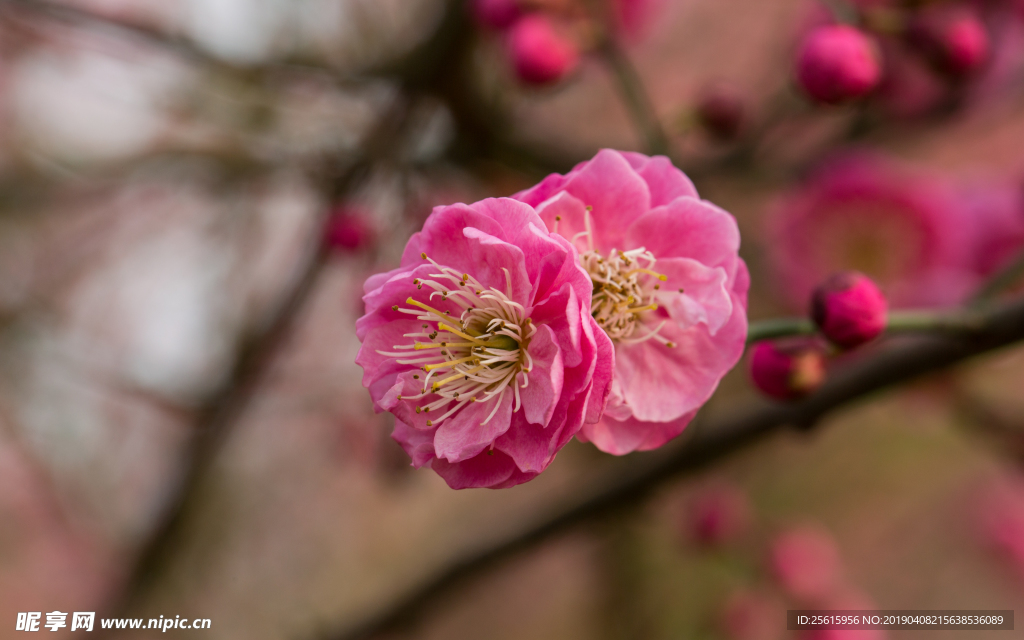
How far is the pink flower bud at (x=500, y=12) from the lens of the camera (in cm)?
105

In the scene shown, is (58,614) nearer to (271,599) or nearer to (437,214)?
(271,599)

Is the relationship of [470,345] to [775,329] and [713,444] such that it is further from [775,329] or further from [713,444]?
[713,444]

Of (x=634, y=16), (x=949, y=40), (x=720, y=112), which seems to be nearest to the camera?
(x=949, y=40)

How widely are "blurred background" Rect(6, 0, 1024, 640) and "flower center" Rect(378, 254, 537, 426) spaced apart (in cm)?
39

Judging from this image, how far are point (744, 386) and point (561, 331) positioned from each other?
2.08 metres

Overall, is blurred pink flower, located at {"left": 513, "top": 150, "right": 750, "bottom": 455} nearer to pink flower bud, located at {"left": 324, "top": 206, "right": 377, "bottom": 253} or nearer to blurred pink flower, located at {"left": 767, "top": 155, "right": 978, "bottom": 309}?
pink flower bud, located at {"left": 324, "top": 206, "right": 377, "bottom": 253}

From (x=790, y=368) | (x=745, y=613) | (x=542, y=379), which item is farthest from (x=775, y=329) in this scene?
(x=745, y=613)

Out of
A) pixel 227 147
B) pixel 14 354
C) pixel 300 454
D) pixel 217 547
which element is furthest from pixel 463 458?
pixel 300 454

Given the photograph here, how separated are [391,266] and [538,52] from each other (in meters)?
0.47

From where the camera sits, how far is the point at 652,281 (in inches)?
21.7

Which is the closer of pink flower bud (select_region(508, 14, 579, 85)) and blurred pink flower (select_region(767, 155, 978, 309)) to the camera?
pink flower bud (select_region(508, 14, 579, 85))

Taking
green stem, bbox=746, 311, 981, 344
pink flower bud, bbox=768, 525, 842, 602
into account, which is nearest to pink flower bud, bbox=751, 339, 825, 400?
green stem, bbox=746, 311, 981, 344

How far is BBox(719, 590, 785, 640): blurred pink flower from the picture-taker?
1.74m

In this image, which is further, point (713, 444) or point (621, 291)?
point (713, 444)
